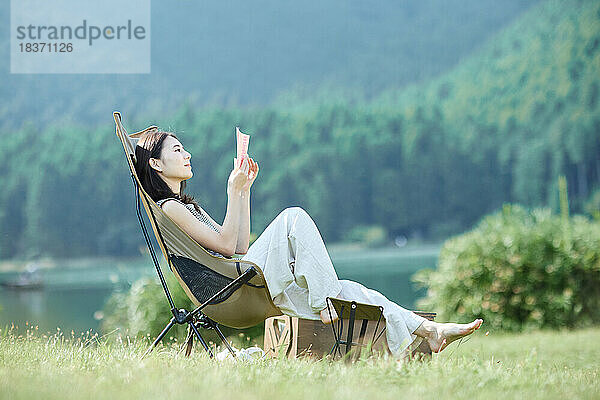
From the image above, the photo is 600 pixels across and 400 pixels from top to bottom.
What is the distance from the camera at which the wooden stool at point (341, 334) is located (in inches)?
76.3

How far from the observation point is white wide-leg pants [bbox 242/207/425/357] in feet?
6.30

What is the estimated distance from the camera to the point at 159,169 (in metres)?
2.13

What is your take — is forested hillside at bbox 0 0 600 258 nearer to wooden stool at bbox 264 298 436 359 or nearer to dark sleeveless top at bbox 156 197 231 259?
dark sleeveless top at bbox 156 197 231 259

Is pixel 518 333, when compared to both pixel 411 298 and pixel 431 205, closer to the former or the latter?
pixel 411 298

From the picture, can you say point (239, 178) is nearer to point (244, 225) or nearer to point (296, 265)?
point (244, 225)

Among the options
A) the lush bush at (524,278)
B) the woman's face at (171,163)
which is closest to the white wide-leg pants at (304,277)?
the woman's face at (171,163)

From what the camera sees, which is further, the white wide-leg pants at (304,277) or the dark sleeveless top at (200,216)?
the dark sleeveless top at (200,216)

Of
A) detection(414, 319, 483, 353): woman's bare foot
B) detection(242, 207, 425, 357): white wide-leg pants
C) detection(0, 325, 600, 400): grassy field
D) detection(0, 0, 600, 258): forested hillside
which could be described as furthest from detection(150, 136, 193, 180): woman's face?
detection(0, 0, 600, 258): forested hillside

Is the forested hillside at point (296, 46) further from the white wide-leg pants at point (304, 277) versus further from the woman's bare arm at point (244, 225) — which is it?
the white wide-leg pants at point (304, 277)

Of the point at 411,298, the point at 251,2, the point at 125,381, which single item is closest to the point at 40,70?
the point at 251,2

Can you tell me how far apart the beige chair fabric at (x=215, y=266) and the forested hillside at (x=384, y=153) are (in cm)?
1532

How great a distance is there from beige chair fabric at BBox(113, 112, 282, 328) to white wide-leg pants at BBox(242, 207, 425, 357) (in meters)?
0.05

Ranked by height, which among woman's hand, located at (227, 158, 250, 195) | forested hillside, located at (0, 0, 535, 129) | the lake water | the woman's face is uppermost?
forested hillside, located at (0, 0, 535, 129)

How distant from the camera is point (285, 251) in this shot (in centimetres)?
194
